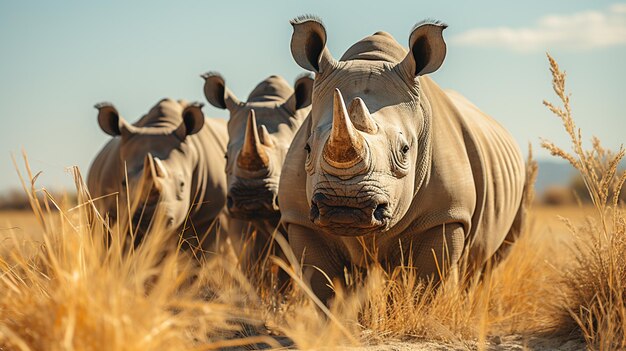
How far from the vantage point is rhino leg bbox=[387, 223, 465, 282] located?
530cm

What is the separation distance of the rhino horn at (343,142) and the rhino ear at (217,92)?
390 centimetres

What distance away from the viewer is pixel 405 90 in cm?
516

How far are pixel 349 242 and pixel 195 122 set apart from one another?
12.2 feet

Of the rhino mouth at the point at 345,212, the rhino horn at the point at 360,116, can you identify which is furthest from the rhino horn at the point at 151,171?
the rhino mouth at the point at 345,212

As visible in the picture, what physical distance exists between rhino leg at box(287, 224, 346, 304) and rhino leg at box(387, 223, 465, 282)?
1.26 feet

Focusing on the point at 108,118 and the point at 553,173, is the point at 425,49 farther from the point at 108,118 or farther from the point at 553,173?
the point at 553,173

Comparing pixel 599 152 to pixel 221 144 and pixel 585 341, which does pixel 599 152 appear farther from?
A: pixel 221 144

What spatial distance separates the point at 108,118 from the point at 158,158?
786 millimetres

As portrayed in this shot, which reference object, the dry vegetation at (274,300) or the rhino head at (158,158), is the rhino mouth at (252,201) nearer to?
the dry vegetation at (274,300)

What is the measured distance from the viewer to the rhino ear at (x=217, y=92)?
26.9 feet

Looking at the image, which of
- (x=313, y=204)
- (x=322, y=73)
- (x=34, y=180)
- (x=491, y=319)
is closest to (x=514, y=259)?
(x=491, y=319)

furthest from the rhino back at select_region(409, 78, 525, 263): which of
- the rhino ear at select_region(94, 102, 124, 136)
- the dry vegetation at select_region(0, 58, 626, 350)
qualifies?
the rhino ear at select_region(94, 102, 124, 136)

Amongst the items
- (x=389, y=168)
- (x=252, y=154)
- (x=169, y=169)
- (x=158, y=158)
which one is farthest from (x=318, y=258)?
(x=158, y=158)

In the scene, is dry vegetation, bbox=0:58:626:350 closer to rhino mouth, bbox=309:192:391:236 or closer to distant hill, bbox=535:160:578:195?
rhino mouth, bbox=309:192:391:236
